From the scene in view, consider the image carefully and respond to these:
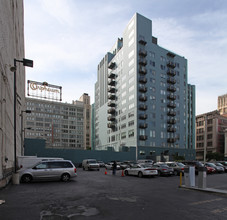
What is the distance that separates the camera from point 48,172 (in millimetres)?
17766

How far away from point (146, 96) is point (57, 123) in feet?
304

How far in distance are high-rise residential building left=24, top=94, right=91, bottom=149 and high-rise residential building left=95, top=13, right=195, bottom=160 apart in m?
67.8

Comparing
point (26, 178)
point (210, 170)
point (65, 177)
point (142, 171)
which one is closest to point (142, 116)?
point (210, 170)

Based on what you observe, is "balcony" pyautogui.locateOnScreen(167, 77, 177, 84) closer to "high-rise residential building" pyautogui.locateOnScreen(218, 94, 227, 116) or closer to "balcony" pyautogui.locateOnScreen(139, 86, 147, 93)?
"balcony" pyautogui.locateOnScreen(139, 86, 147, 93)

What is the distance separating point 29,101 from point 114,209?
14167 centimetres

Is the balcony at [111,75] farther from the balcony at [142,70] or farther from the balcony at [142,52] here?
the balcony at [142,52]

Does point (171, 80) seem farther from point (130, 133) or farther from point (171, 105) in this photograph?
point (130, 133)

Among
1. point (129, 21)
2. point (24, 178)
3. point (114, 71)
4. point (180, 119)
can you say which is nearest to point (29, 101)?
point (114, 71)

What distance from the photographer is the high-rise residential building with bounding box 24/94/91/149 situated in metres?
139

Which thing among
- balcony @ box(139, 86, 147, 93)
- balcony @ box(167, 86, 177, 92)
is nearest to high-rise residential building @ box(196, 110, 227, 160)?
balcony @ box(167, 86, 177, 92)

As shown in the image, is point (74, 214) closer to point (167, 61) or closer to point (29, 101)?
point (167, 61)

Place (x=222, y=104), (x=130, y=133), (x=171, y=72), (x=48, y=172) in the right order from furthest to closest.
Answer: (x=222, y=104)
(x=171, y=72)
(x=130, y=133)
(x=48, y=172)

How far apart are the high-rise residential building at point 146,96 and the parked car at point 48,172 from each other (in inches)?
2065

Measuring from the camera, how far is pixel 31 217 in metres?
7.25
